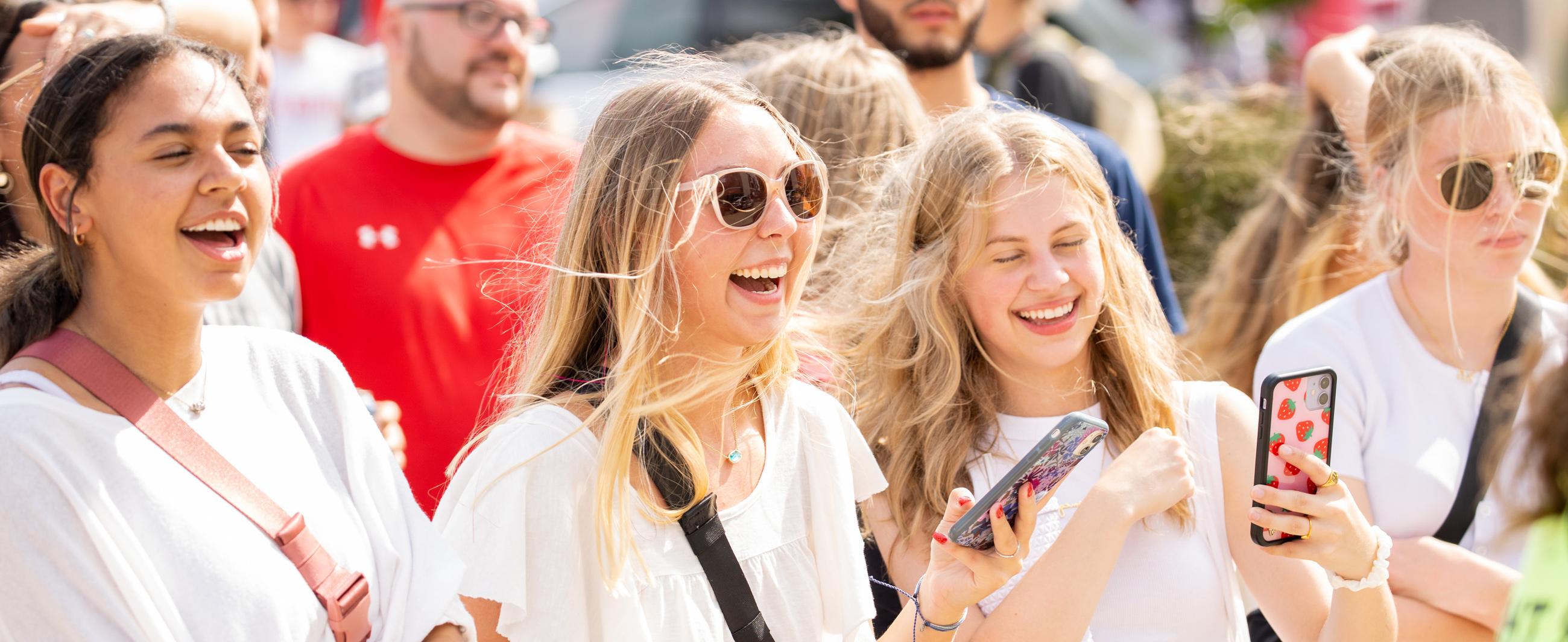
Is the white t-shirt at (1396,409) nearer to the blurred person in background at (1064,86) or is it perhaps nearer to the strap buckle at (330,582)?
the strap buckle at (330,582)

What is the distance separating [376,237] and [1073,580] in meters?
2.42

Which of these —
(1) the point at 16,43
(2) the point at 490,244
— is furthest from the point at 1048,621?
(1) the point at 16,43

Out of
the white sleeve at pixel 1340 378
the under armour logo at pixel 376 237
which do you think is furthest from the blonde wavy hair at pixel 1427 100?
the under armour logo at pixel 376 237

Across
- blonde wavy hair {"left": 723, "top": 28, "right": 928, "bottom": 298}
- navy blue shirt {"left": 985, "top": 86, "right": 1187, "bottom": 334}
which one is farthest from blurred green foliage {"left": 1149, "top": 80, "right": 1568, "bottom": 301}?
blonde wavy hair {"left": 723, "top": 28, "right": 928, "bottom": 298}

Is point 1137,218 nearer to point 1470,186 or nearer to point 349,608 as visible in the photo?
point 1470,186

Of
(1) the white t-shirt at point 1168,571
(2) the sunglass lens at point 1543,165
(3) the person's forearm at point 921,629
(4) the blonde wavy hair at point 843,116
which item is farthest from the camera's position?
(4) the blonde wavy hair at point 843,116

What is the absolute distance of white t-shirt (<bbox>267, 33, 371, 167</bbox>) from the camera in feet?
23.8

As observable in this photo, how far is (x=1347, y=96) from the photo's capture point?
3693 millimetres

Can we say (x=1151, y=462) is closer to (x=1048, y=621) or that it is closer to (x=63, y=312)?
(x=1048, y=621)

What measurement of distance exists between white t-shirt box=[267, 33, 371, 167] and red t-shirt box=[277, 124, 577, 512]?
3.32m

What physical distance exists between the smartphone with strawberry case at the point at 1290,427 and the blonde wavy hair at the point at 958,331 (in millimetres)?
446

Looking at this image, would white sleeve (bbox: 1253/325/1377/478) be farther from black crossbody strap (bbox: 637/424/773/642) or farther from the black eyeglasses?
the black eyeglasses

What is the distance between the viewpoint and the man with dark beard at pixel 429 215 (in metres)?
3.73

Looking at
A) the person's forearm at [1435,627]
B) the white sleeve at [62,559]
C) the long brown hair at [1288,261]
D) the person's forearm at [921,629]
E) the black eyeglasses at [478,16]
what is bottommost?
the person's forearm at [1435,627]
